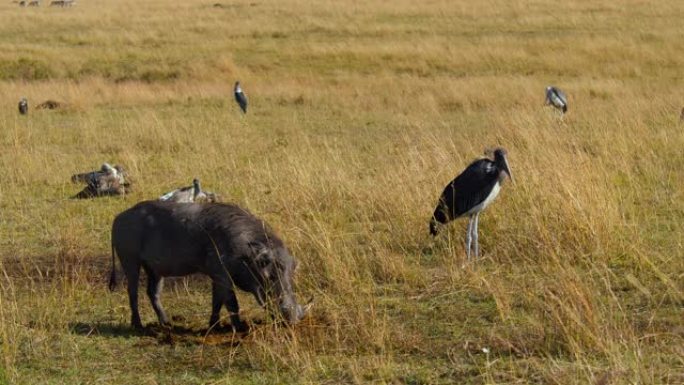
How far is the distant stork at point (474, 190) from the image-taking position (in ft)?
23.7

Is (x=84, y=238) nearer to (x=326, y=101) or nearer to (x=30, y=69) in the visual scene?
(x=326, y=101)

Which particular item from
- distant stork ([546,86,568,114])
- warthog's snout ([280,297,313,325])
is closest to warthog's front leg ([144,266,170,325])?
warthog's snout ([280,297,313,325])

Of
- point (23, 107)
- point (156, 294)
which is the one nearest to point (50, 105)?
point (23, 107)

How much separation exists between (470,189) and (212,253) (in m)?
2.12

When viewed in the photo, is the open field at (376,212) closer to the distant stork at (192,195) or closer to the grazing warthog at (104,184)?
the grazing warthog at (104,184)

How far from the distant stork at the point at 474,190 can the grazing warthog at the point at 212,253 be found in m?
1.76

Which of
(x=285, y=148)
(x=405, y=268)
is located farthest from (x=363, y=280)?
(x=285, y=148)

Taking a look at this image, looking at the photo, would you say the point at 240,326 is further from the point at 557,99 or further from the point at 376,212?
the point at 557,99

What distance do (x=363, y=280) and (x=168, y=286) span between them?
Result: 131 centimetres

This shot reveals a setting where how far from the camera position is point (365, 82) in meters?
20.6

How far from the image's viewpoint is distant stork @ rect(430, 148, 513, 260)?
7.22 m

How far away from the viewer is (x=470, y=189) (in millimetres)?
7242


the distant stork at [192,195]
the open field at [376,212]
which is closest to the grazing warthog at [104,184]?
the open field at [376,212]

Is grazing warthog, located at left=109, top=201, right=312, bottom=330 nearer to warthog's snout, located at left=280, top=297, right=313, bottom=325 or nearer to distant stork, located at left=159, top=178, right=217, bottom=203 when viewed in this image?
warthog's snout, located at left=280, top=297, right=313, bottom=325
